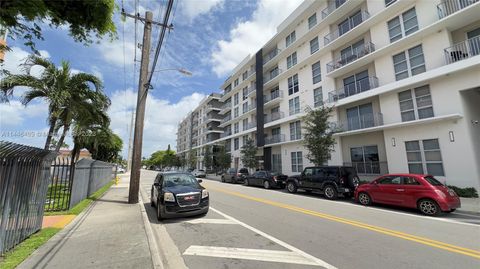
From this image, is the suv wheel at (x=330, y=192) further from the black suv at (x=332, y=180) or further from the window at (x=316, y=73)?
the window at (x=316, y=73)

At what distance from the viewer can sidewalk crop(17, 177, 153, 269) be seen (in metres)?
4.41

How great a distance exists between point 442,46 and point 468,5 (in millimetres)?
2366

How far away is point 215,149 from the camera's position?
50406mm

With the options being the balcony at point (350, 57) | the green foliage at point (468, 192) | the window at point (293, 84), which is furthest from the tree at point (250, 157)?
the green foliage at point (468, 192)

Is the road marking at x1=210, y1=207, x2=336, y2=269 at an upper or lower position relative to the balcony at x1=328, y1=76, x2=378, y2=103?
lower

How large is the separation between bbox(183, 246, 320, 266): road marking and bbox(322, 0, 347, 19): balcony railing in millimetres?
24834

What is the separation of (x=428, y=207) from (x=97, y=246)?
11.2m

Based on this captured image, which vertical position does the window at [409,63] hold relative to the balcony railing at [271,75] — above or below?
below

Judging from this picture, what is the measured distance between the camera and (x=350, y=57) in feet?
71.1

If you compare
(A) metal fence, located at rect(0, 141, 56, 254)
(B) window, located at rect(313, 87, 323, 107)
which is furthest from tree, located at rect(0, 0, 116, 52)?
(B) window, located at rect(313, 87, 323, 107)

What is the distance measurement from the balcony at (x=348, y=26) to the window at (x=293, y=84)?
6006mm

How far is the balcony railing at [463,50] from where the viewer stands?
1381 cm

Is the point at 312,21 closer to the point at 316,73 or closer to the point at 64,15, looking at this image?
the point at 316,73

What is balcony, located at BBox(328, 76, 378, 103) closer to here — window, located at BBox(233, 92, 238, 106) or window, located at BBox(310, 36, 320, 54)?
window, located at BBox(310, 36, 320, 54)
